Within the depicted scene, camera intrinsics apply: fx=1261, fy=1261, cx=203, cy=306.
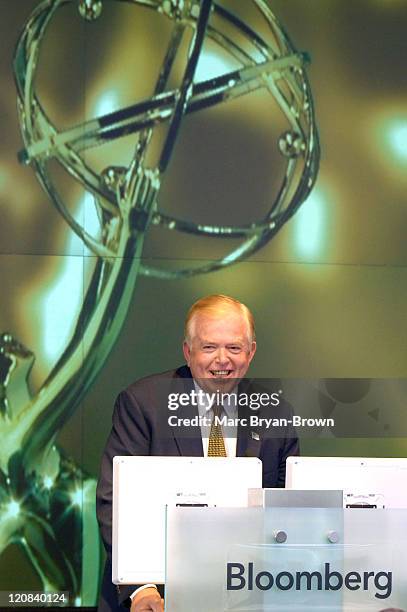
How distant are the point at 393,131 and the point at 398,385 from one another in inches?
67.5

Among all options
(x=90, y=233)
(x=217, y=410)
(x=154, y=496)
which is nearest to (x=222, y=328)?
(x=217, y=410)

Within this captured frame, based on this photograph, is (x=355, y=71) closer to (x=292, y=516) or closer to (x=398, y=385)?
(x=398, y=385)

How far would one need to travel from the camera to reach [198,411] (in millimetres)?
3516

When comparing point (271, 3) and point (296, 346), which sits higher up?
point (271, 3)

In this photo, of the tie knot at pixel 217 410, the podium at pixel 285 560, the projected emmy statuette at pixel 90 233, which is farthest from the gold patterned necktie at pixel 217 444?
the projected emmy statuette at pixel 90 233

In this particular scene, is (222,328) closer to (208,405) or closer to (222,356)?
(222,356)

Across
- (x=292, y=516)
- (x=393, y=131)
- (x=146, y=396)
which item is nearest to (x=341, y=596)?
(x=292, y=516)

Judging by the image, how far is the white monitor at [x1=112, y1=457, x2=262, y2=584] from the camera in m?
3.29

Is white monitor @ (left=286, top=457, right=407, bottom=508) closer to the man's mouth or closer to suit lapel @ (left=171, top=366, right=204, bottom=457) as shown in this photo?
suit lapel @ (left=171, top=366, right=204, bottom=457)

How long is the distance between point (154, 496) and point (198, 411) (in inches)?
11.8

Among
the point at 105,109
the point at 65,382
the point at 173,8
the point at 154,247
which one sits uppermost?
the point at 173,8

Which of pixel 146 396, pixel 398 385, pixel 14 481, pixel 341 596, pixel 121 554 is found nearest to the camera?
pixel 341 596

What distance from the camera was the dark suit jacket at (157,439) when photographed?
359cm

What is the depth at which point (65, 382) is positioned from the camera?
5875mm
